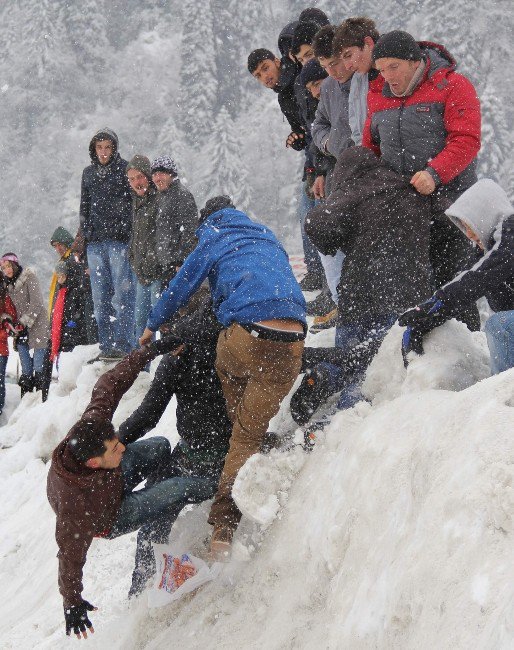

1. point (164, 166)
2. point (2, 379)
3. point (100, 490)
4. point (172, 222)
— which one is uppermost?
point (164, 166)

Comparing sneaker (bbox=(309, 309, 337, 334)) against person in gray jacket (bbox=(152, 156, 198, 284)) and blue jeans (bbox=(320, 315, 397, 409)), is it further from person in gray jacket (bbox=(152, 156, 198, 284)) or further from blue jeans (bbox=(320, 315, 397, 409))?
blue jeans (bbox=(320, 315, 397, 409))

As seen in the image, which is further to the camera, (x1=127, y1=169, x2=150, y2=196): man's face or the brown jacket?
(x1=127, y1=169, x2=150, y2=196): man's face

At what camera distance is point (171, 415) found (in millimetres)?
6039

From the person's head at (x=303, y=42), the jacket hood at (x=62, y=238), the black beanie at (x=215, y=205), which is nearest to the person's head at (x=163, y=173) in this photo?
the person's head at (x=303, y=42)

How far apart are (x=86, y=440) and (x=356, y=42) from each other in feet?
10.1

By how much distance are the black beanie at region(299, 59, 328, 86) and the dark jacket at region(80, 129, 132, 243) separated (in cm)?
245

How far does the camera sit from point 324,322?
233 inches

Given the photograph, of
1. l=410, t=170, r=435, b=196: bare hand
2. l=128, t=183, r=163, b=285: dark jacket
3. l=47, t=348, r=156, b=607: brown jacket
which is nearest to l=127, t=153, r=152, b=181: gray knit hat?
l=128, t=183, r=163, b=285: dark jacket

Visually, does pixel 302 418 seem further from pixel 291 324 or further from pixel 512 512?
pixel 512 512

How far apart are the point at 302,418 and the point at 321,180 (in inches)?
90.2

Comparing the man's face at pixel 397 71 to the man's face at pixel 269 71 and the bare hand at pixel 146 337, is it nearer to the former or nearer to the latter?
the man's face at pixel 269 71

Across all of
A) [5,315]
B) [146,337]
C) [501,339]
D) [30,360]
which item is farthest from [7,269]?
[501,339]

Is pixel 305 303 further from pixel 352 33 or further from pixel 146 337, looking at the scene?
pixel 352 33

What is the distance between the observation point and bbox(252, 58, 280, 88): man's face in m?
5.60
